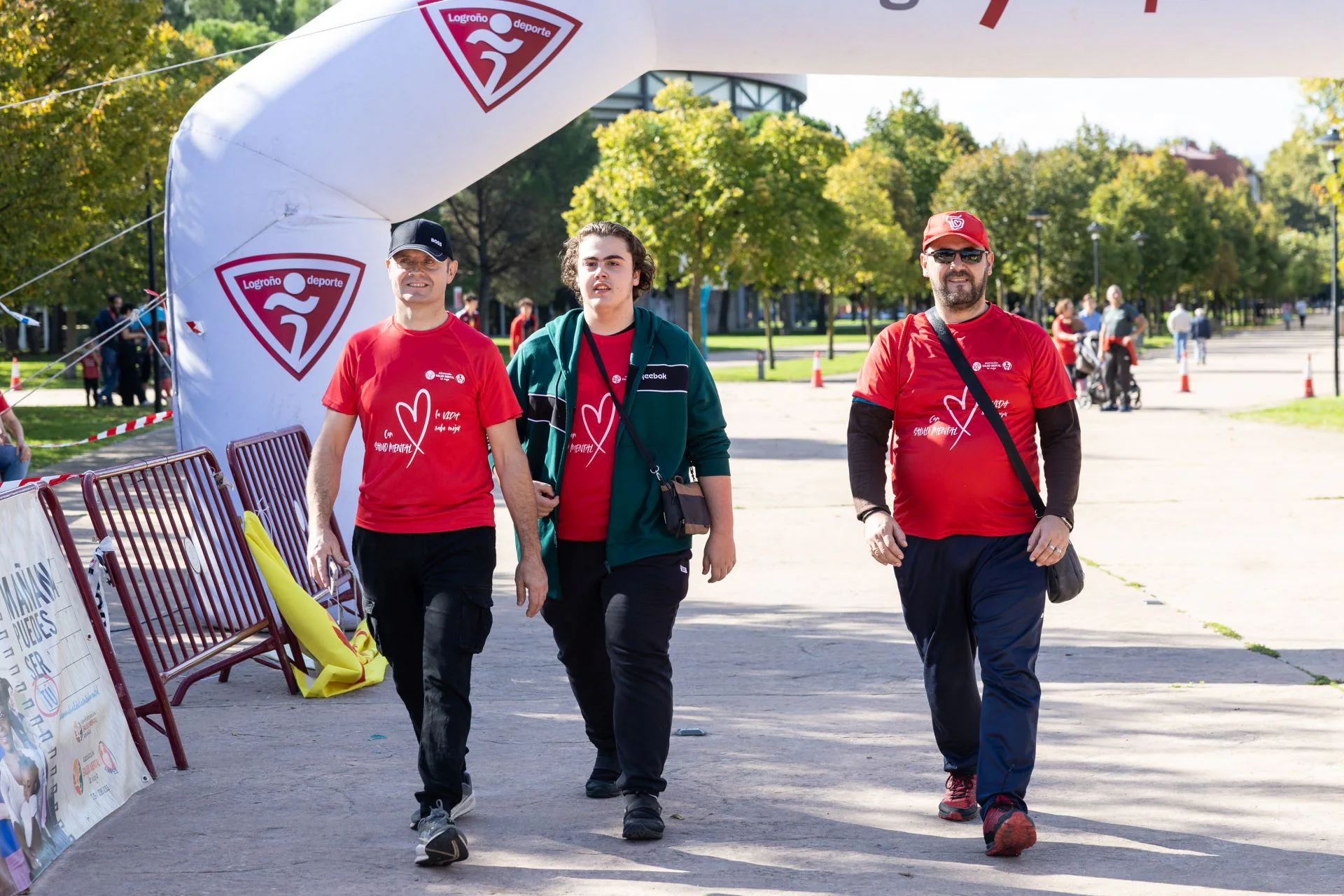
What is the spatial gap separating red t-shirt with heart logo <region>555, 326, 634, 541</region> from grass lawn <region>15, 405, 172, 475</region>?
39.4 feet

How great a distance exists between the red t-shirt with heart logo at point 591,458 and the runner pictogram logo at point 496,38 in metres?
3.62

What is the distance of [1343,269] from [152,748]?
24.0 meters

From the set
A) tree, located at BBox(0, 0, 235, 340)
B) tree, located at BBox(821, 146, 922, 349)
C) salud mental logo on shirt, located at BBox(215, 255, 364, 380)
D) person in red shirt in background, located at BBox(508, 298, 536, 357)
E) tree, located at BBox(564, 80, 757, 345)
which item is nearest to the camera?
salud mental logo on shirt, located at BBox(215, 255, 364, 380)

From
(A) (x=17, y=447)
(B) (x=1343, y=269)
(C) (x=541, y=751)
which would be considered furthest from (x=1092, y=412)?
(C) (x=541, y=751)

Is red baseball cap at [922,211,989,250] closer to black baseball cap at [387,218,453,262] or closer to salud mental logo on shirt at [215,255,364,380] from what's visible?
black baseball cap at [387,218,453,262]

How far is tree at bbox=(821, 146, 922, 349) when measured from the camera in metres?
51.7

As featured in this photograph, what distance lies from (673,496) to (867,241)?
4956 centimetres

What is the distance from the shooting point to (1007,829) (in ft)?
14.7

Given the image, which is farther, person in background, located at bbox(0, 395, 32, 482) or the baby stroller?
the baby stroller

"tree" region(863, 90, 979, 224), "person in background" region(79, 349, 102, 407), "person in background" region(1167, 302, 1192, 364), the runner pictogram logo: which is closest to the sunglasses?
the runner pictogram logo

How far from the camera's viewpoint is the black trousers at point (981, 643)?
15.2 ft

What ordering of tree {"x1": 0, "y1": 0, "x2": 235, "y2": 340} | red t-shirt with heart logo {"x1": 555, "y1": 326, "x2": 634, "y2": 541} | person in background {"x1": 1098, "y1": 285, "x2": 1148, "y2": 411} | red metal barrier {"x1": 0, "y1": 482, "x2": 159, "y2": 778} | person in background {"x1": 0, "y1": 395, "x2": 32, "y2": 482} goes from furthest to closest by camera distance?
person in background {"x1": 1098, "y1": 285, "x2": 1148, "y2": 411} → tree {"x1": 0, "y1": 0, "x2": 235, "y2": 340} → person in background {"x1": 0, "y1": 395, "x2": 32, "y2": 482} → red metal barrier {"x1": 0, "y1": 482, "x2": 159, "y2": 778} → red t-shirt with heart logo {"x1": 555, "y1": 326, "x2": 634, "y2": 541}

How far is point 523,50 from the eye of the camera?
813 cm

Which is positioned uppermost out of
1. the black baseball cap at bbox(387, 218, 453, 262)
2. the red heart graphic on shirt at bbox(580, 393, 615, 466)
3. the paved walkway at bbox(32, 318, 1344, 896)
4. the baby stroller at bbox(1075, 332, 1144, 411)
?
the black baseball cap at bbox(387, 218, 453, 262)
